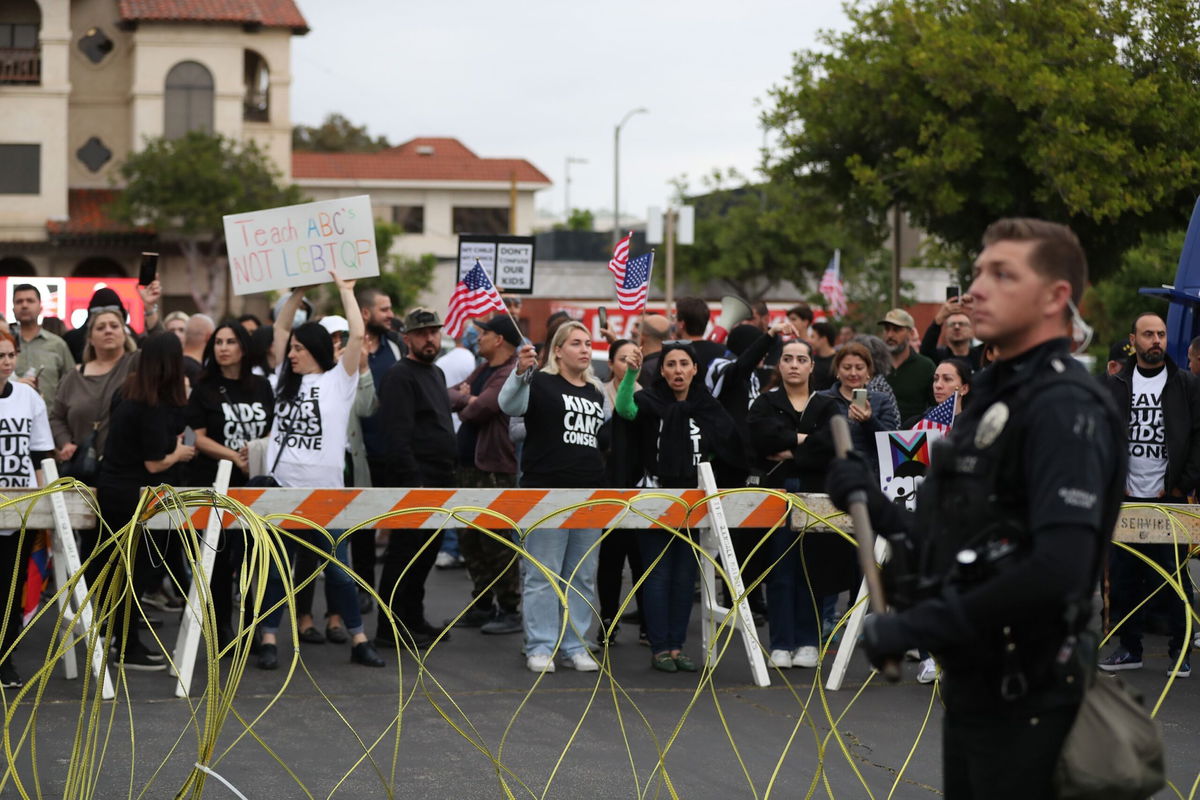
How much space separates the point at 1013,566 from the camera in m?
3.28

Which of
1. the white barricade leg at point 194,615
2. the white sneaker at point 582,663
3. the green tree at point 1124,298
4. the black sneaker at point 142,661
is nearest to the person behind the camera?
the white barricade leg at point 194,615

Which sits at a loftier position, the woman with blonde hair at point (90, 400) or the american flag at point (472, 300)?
the american flag at point (472, 300)

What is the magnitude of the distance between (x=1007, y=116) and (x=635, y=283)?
36.7ft

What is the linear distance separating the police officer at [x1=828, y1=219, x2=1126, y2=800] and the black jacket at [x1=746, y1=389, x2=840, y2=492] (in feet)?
18.2

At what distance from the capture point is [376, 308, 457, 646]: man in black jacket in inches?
381

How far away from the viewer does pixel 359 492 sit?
8016 mm

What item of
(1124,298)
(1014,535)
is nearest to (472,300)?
(1014,535)

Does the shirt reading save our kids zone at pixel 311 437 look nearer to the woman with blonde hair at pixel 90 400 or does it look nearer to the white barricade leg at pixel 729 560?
the woman with blonde hair at pixel 90 400

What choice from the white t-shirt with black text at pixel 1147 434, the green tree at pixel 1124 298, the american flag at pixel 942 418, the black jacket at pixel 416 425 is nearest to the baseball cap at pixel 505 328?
the black jacket at pixel 416 425

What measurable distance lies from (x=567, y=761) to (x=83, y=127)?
1914 inches

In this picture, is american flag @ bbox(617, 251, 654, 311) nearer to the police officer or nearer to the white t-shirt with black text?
the white t-shirt with black text

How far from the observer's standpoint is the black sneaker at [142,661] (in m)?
8.98

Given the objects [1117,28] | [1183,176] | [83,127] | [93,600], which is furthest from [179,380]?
[83,127]

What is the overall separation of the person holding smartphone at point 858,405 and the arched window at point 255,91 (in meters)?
45.8
